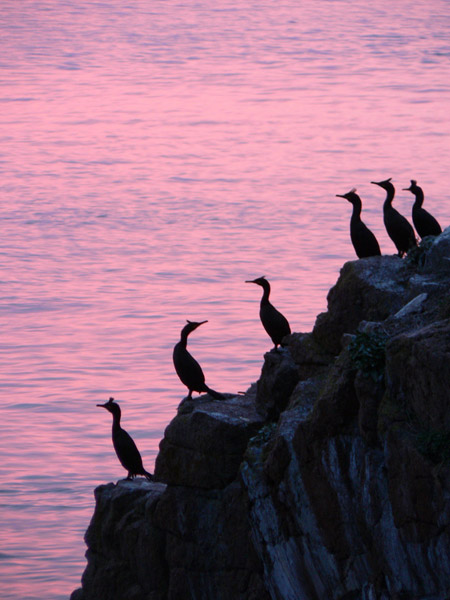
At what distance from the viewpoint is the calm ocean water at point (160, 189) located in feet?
124

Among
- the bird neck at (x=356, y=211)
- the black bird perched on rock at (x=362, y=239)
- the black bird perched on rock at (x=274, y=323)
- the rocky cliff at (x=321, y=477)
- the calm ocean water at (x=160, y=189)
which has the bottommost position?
the rocky cliff at (x=321, y=477)

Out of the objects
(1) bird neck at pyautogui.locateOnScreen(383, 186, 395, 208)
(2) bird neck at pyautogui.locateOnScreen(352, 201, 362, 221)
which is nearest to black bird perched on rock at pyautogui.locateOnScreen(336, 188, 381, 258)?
(2) bird neck at pyautogui.locateOnScreen(352, 201, 362, 221)

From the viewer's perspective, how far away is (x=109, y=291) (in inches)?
2062

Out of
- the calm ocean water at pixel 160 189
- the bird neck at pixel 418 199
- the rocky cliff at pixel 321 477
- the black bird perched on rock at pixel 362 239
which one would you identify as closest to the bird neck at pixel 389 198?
the bird neck at pixel 418 199

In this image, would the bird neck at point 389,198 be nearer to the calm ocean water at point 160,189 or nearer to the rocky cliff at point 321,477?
the rocky cliff at point 321,477

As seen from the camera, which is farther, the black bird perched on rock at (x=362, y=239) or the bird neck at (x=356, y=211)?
the bird neck at (x=356, y=211)

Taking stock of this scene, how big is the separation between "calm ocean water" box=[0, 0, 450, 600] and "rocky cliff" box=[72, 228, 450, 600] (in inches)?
465

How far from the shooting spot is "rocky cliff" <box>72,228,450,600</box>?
11.8m

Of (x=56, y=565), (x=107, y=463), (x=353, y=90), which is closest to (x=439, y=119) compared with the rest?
(x=353, y=90)

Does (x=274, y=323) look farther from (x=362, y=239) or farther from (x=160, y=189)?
(x=160, y=189)

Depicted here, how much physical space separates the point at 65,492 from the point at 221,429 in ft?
66.8

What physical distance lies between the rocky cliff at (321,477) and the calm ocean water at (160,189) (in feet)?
38.8

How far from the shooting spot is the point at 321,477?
13391mm

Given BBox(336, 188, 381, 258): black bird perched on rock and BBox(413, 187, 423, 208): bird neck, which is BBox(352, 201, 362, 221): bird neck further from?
BBox(413, 187, 423, 208): bird neck
